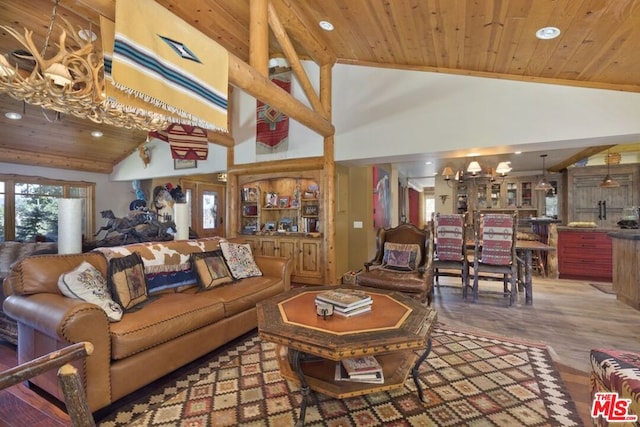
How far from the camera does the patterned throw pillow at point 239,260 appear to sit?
3379 mm

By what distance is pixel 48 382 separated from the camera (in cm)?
193

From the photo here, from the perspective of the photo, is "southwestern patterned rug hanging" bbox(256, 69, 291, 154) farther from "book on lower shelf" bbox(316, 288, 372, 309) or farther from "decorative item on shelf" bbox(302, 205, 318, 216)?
"book on lower shelf" bbox(316, 288, 372, 309)

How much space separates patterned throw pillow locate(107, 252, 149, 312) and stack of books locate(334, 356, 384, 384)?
161 centimetres

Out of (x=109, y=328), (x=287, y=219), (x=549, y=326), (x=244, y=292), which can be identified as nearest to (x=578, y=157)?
(x=549, y=326)

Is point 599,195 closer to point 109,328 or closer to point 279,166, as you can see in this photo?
point 279,166

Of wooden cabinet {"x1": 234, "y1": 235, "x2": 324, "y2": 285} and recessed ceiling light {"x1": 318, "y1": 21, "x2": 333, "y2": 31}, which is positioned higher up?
recessed ceiling light {"x1": 318, "y1": 21, "x2": 333, "y2": 31}

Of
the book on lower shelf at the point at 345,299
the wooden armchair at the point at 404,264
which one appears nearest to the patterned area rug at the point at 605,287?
the wooden armchair at the point at 404,264

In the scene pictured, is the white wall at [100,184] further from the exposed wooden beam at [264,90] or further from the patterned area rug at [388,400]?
the patterned area rug at [388,400]

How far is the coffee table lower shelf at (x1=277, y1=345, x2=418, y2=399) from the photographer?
66.3 inches

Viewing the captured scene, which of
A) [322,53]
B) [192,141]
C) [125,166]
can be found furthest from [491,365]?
[125,166]

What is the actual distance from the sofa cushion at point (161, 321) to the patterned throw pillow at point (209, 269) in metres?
0.29

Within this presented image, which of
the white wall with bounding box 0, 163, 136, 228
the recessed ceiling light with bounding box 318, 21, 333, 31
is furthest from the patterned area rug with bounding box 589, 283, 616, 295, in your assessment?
the white wall with bounding box 0, 163, 136, 228

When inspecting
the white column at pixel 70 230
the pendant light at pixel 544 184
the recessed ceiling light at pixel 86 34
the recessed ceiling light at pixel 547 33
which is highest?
the recessed ceiling light at pixel 86 34

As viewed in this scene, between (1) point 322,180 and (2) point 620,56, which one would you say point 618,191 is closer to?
(2) point 620,56
